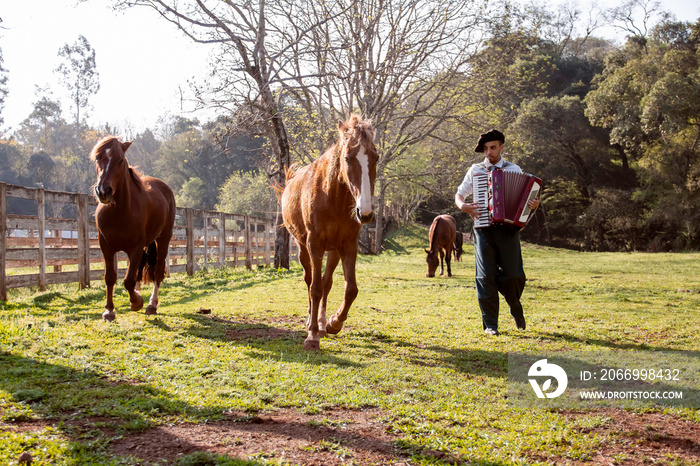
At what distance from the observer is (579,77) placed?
42.1 m

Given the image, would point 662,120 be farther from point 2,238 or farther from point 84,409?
point 84,409

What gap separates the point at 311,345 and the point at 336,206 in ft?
4.64

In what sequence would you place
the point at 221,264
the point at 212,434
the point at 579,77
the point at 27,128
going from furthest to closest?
the point at 27,128
the point at 579,77
the point at 221,264
the point at 212,434

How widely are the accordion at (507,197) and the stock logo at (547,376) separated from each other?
1907 millimetres

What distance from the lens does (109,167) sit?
19.8 ft

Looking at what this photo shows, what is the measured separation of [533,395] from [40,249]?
8.41m

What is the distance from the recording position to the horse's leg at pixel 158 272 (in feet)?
22.9

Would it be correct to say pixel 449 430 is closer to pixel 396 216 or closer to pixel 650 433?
pixel 650 433

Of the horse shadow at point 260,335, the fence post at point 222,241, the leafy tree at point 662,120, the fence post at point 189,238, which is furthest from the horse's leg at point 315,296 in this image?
the leafy tree at point 662,120

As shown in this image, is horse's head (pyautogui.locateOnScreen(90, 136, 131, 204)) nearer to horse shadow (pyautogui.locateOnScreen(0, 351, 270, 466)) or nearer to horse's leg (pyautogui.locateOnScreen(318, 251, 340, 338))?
horse shadow (pyautogui.locateOnScreen(0, 351, 270, 466))

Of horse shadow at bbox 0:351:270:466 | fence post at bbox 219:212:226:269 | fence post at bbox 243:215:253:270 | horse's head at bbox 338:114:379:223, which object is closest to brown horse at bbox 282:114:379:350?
horse's head at bbox 338:114:379:223

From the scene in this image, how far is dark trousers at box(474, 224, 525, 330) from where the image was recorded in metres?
5.86

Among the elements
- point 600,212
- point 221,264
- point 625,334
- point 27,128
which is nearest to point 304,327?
point 625,334

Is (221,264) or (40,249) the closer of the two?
(40,249)
